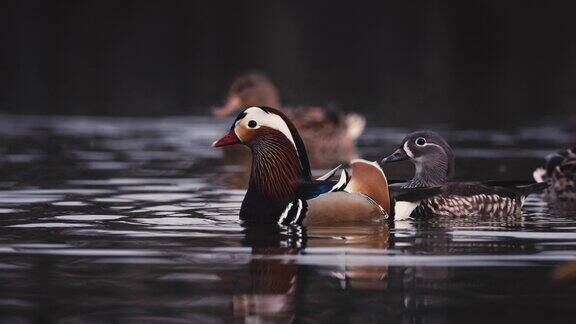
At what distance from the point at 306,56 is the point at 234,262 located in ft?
104

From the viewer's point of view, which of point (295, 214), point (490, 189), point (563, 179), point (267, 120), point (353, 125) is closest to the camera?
point (295, 214)

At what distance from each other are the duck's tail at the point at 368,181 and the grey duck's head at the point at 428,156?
1.43 metres

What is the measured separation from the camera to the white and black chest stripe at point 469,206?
39.5 feet

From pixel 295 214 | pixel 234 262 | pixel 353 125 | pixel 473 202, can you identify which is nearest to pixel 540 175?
pixel 473 202

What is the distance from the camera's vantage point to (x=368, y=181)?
11.4m

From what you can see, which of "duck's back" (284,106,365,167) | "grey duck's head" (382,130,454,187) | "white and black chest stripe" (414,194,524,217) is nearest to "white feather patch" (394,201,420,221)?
"white and black chest stripe" (414,194,524,217)

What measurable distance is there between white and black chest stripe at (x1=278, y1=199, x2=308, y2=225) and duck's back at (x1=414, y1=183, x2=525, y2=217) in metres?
1.09

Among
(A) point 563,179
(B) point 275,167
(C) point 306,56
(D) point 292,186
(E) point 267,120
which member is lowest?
(D) point 292,186

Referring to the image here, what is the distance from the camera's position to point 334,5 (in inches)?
2279

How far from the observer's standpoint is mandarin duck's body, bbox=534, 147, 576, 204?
13812 mm

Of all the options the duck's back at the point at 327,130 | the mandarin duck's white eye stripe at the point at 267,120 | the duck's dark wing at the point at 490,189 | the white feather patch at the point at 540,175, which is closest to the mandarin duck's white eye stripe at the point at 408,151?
the duck's dark wing at the point at 490,189

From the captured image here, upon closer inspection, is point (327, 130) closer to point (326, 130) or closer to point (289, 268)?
point (326, 130)

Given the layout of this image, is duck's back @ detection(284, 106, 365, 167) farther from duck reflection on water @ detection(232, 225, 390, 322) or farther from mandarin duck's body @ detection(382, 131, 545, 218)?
duck reflection on water @ detection(232, 225, 390, 322)

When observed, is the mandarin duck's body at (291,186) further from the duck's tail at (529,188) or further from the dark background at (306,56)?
the dark background at (306,56)
